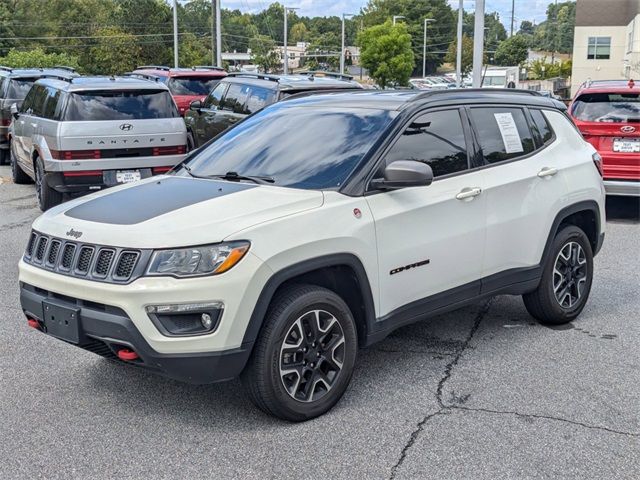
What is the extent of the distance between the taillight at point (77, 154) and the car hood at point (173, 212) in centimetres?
549

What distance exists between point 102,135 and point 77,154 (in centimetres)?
40

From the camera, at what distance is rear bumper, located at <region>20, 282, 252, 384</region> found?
392 cm

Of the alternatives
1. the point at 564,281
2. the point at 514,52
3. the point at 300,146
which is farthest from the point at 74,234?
the point at 514,52

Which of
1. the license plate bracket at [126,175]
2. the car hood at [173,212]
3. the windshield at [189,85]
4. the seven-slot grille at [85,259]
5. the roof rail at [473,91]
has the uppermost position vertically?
the windshield at [189,85]

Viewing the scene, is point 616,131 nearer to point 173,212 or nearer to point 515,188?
point 515,188

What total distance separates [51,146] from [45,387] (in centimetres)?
614

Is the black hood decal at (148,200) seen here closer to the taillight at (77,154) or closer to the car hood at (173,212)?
the car hood at (173,212)

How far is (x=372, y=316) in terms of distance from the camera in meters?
4.59

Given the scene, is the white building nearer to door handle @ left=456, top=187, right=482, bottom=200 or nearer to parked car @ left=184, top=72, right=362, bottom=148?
parked car @ left=184, top=72, right=362, bottom=148

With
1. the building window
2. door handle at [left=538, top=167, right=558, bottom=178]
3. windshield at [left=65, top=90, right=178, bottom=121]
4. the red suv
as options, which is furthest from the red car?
the building window

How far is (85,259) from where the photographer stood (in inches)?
163

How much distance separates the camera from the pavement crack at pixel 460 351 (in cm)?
477

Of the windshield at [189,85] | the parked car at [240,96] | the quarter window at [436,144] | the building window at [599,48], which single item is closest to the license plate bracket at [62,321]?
the quarter window at [436,144]

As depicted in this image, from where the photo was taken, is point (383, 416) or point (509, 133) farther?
point (509, 133)
